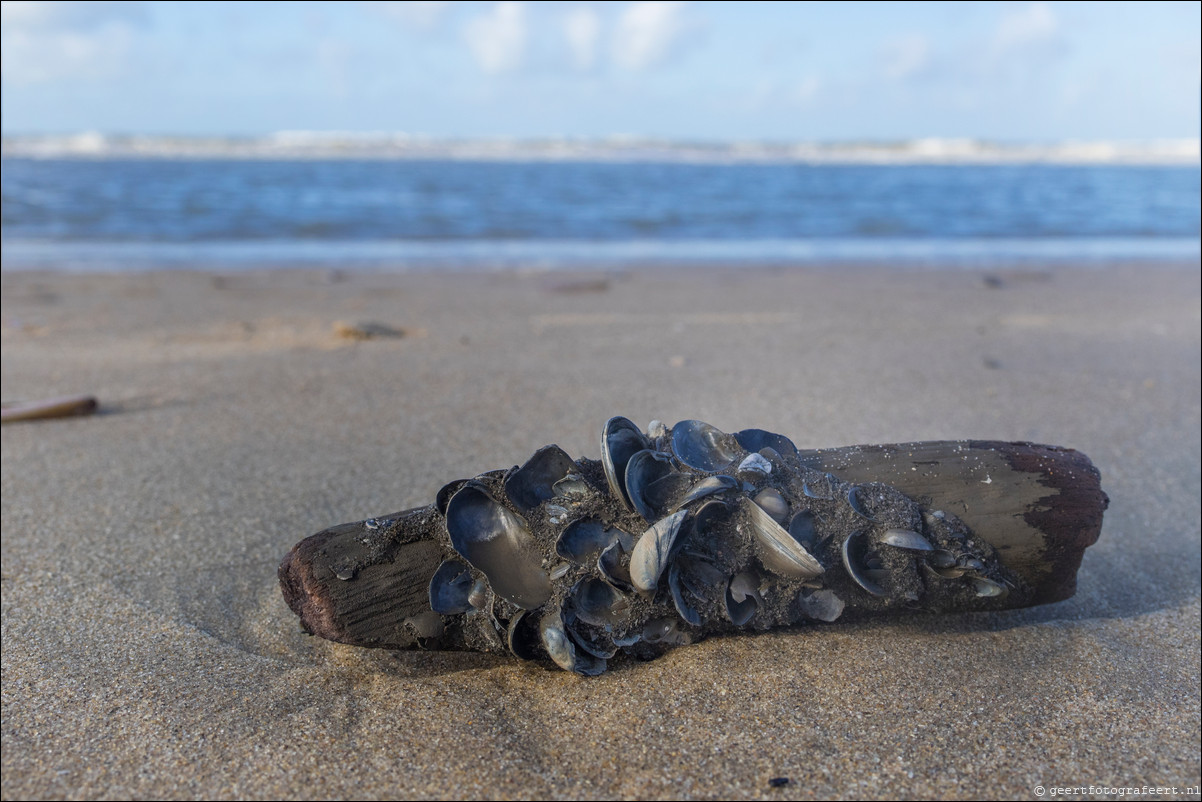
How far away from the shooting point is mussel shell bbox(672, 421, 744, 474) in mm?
1780

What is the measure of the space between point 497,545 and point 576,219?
39.1 ft

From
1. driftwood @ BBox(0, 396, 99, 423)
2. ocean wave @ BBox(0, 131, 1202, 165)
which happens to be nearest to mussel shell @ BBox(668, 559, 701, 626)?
driftwood @ BBox(0, 396, 99, 423)

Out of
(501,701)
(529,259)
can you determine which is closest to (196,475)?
(501,701)

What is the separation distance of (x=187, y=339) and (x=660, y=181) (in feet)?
61.3

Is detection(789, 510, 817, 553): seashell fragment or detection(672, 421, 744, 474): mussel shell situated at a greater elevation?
detection(672, 421, 744, 474): mussel shell

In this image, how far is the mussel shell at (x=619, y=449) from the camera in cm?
Answer: 166

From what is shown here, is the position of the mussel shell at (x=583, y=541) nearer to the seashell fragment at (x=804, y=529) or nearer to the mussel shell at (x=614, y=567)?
the mussel shell at (x=614, y=567)

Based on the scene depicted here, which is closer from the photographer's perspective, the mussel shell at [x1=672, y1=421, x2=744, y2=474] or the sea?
the mussel shell at [x1=672, y1=421, x2=744, y2=474]

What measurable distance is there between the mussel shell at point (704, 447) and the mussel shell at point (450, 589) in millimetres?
483

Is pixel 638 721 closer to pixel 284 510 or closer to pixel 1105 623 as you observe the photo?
pixel 1105 623

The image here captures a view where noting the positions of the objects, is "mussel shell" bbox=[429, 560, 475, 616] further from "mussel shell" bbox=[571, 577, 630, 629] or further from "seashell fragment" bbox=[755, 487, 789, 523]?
"seashell fragment" bbox=[755, 487, 789, 523]

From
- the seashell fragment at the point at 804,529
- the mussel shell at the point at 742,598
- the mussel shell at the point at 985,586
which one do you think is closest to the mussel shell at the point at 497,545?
the mussel shell at the point at 742,598

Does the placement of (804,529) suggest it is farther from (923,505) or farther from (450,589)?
(450,589)

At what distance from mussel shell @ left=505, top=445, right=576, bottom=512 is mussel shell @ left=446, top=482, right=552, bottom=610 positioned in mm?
40
